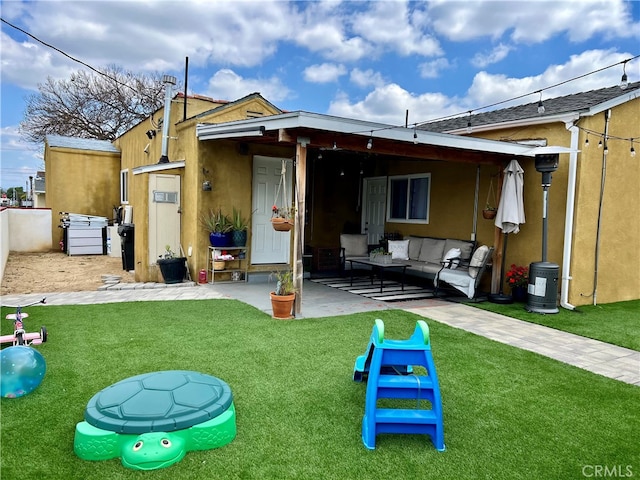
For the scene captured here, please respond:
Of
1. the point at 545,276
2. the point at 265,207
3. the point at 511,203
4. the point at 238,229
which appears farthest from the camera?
the point at 265,207

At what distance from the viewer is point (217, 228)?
285 inches

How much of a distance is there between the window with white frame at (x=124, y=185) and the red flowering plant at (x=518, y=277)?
34.9ft

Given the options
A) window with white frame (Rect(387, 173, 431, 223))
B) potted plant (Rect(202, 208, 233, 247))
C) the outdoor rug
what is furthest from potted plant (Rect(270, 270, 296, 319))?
window with white frame (Rect(387, 173, 431, 223))

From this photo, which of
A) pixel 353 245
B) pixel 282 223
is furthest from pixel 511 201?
pixel 282 223

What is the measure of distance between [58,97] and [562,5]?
70.1ft

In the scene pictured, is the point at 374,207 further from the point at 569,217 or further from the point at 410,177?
the point at 569,217

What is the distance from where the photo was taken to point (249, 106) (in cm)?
783

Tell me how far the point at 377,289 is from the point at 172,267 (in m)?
3.72

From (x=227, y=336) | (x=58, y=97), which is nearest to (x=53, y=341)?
(x=227, y=336)

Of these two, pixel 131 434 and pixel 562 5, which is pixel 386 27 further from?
pixel 131 434

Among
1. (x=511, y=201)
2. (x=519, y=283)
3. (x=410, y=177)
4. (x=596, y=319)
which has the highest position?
(x=410, y=177)

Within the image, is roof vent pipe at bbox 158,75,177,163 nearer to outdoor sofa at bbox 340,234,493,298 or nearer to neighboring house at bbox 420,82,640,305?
outdoor sofa at bbox 340,234,493,298

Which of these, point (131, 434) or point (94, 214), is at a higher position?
point (94, 214)

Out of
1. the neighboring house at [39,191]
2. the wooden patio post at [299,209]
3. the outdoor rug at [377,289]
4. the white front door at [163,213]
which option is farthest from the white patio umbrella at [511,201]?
the neighboring house at [39,191]
